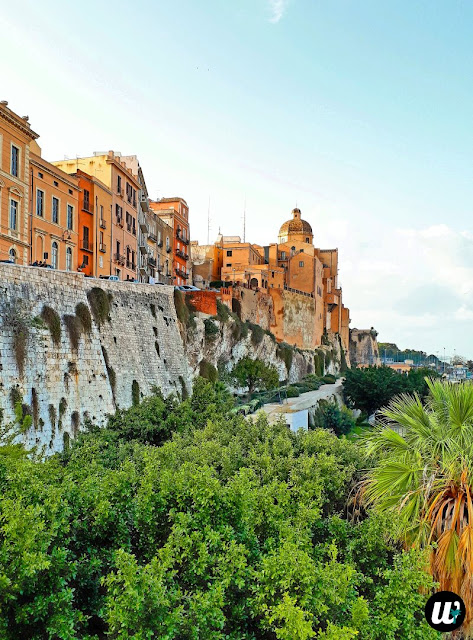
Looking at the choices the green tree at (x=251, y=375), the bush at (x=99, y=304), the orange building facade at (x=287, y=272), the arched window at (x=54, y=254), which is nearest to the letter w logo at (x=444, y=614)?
the bush at (x=99, y=304)

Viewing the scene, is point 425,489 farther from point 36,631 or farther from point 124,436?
point 124,436

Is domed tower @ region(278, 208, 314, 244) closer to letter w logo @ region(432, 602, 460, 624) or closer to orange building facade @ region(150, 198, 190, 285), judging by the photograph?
orange building facade @ region(150, 198, 190, 285)

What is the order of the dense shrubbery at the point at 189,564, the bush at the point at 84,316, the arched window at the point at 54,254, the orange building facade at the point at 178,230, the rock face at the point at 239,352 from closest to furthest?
the dense shrubbery at the point at 189,564 → the bush at the point at 84,316 → the arched window at the point at 54,254 → the rock face at the point at 239,352 → the orange building facade at the point at 178,230

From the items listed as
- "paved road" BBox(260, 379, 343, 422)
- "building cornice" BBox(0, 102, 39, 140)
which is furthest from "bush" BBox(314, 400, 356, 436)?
"building cornice" BBox(0, 102, 39, 140)

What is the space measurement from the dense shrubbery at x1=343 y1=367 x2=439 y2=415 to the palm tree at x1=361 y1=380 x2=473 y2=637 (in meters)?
32.4

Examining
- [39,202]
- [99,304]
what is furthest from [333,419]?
[39,202]

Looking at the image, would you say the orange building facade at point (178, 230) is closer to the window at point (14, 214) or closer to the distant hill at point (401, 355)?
the window at point (14, 214)

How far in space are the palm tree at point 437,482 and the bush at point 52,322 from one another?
1305 centimetres

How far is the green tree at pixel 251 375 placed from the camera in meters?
33.3

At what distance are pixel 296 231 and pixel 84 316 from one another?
51.0 metres

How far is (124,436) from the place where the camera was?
48.0ft

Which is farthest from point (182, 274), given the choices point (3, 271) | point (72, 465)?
point (72, 465)

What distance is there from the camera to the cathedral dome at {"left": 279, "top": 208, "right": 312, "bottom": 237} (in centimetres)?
6638
